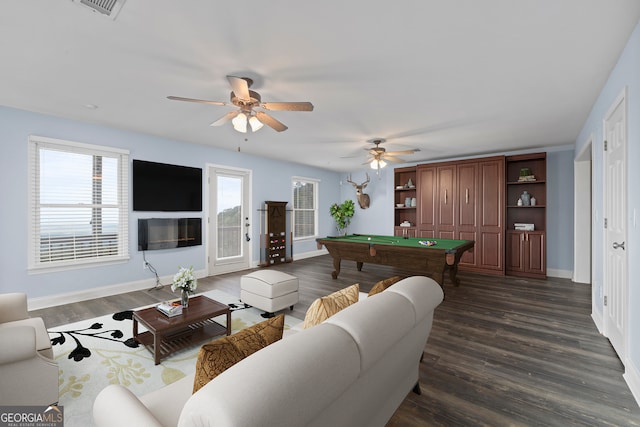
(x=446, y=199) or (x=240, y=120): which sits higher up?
(x=240, y=120)

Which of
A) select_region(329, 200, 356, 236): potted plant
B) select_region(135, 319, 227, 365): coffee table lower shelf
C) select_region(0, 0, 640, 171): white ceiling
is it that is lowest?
select_region(135, 319, 227, 365): coffee table lower shelf

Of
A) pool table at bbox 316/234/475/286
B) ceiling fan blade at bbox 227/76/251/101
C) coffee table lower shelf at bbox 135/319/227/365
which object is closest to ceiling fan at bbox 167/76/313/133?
ceiling fan blade at bbox 227/76/251/101

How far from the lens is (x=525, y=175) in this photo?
18.4 feet

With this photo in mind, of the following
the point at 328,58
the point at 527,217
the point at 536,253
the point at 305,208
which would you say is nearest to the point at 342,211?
the point at 305,208

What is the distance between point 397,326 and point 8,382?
218 cm

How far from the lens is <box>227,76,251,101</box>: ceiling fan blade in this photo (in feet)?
7.59

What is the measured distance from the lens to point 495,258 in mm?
5562

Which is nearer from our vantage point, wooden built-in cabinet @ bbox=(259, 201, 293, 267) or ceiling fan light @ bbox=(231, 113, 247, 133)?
ceiling fan light @ bbox=(231, 113, 247, 133)

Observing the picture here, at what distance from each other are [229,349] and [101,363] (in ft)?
6.81

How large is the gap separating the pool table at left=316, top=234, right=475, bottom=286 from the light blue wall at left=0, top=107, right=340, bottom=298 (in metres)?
2.30

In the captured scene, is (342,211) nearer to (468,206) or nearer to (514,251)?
(468,206)

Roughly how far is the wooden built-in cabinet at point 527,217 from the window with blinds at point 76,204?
22.7ft

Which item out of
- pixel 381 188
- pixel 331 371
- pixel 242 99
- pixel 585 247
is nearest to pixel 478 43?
pixel 242 99

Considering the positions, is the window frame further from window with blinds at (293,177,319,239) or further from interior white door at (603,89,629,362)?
interior white door at (603,89,629,362)
